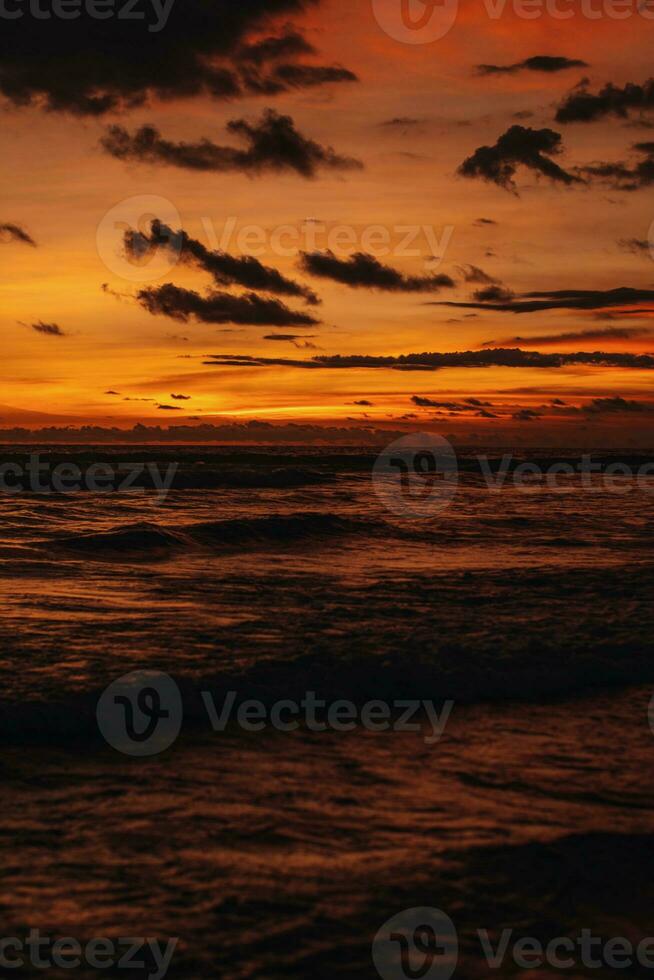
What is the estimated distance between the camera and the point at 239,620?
349 inches

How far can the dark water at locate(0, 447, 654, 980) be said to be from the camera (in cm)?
370

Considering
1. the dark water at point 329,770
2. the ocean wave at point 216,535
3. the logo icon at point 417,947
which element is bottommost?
the logo icon at point 417,947

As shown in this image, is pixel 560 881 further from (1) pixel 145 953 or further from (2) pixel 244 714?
(2) pixel 244 714

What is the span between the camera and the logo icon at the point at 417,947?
3.38 meters

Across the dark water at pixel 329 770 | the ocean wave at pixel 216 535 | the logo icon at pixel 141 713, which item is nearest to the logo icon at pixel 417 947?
the dark water at pixel 329 770

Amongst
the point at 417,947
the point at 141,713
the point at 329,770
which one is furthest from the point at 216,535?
the point at 417,947

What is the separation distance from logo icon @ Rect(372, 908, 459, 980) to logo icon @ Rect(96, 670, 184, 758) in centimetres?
225

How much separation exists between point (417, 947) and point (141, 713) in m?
3.05

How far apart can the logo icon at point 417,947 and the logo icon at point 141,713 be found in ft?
7.37

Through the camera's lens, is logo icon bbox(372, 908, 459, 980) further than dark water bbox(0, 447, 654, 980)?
No

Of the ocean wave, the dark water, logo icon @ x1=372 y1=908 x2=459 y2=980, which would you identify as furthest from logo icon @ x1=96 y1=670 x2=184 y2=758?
the ocean wave

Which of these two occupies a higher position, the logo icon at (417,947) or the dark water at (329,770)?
the dark water at (329,770)

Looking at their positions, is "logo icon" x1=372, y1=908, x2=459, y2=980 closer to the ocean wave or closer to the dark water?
the dark water

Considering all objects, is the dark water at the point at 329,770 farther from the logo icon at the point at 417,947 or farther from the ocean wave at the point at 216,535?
the ocean wave at the point at 216,535
